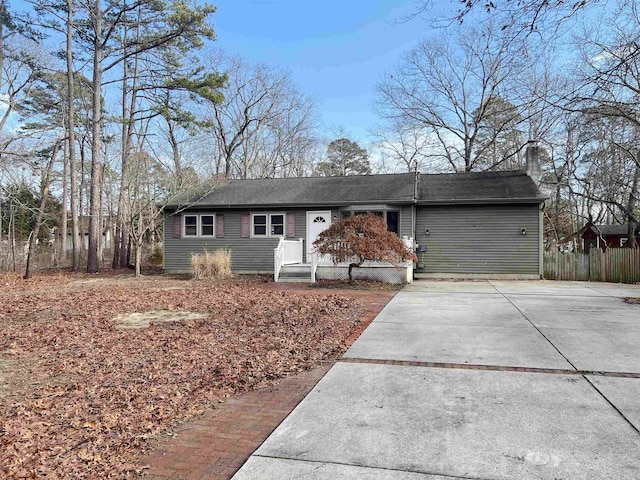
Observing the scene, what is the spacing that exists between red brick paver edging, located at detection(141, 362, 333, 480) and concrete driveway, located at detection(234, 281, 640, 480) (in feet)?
0.41

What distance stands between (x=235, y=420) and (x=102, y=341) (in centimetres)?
321

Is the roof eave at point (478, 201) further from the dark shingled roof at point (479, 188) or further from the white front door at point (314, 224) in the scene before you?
the white front door at point (314, 224)

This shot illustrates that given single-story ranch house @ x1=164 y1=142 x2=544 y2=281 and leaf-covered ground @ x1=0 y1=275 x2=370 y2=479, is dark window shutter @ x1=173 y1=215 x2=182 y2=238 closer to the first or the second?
single-story ranch house @ x1=164 y1=142 x2=544 y2=281

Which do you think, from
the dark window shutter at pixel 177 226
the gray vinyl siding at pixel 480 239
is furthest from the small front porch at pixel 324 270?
the dark window shutter at pixel 177 226

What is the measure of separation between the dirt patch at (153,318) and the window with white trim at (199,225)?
30.5ft

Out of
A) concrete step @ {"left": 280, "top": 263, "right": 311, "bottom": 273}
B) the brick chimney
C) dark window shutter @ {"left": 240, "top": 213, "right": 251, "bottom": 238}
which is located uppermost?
the brick chimney

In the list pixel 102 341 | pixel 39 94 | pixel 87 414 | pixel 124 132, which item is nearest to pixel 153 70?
pixel 124 132

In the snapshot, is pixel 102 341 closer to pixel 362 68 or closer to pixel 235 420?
pixel 235 420

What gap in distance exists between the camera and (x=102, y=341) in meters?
5.59

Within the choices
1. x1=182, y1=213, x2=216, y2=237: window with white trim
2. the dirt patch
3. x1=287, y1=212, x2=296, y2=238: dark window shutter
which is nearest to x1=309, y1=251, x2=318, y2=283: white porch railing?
x1=287, y1=212, x2=296, y2=238: dark window shutter

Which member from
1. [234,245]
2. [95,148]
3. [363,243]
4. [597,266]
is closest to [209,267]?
[234,245]

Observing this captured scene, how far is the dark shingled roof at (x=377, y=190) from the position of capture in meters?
15.0

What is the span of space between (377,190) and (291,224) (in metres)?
3.60

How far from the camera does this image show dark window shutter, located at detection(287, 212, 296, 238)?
16344 millimetres
